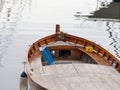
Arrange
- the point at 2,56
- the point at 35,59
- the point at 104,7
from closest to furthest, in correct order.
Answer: the point at 35,59 < the point at 2,56 < the point at 104,7

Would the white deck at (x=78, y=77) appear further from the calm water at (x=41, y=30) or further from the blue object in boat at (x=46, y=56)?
the calm water at (x=41, y=30)

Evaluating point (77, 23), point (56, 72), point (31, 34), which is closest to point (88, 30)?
point (77, 23)

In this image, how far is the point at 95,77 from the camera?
35.1 feet

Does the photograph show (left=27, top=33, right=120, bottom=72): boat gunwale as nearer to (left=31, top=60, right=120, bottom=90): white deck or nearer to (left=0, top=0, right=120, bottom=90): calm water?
(left=31, top=60, right=120, bottom=90): white deck

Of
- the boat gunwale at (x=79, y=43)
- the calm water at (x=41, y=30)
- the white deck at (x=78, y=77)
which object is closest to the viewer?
the white deck at (x=78, y=77)

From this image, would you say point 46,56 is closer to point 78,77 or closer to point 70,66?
point 70,66

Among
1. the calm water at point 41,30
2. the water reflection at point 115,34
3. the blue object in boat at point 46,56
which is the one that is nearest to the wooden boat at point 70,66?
the blue object in boat at point 46,56

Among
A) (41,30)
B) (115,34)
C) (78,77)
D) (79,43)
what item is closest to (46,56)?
(79,43)

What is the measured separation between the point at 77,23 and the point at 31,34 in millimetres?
5525

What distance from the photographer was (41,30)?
23.9m

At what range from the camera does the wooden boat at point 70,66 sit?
398 inches

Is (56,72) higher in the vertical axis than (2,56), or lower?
Answer: higher

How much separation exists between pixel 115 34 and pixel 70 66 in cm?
1311

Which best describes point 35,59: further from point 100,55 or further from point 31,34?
point 31,34
